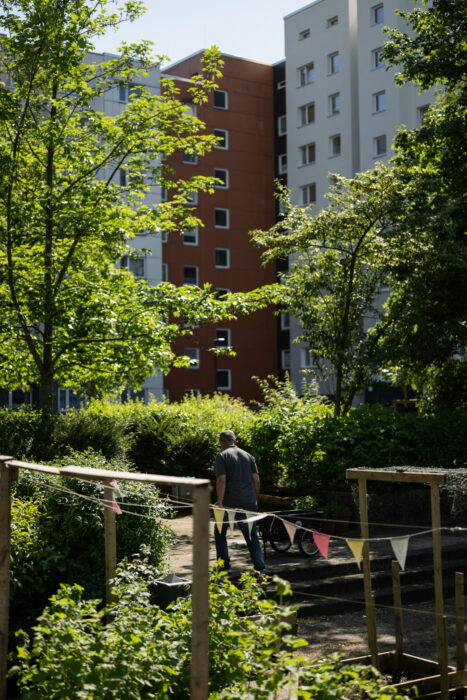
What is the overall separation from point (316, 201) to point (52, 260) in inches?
1469

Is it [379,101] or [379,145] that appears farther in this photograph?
[379,101]

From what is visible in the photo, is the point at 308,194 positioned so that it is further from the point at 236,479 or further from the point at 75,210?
the point at 236,479

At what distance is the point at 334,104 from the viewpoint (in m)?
51.2

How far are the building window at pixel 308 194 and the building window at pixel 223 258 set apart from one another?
545 cm

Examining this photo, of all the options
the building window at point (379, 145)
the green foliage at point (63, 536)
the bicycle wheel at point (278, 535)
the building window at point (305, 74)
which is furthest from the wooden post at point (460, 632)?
the building window at point (305, 74)

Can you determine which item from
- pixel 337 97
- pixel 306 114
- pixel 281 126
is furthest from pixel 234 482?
pixel 281 126

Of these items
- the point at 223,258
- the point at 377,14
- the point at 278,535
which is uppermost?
the point at 377,14

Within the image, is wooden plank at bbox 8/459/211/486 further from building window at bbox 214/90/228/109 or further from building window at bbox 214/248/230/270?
building window at bbox 214/90/228/109

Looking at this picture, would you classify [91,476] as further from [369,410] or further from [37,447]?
[369,410]

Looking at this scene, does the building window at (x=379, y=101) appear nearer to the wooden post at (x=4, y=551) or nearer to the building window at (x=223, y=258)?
the building window at (x=223, y=258)

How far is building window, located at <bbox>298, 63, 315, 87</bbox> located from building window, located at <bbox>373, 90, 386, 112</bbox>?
6038 mm

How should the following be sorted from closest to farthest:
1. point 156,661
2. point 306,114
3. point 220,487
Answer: point 156,661 < point 220,487 < point 306,114

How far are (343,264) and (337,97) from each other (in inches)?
1347

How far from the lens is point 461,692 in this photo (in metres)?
7.00
